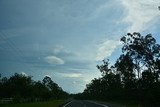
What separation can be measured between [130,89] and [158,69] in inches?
555

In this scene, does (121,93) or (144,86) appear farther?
(121,93)

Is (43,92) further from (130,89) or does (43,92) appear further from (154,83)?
(154,83)

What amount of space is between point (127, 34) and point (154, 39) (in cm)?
560

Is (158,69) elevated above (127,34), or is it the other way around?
(127,34)

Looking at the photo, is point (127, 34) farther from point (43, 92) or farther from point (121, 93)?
point (43, 92)

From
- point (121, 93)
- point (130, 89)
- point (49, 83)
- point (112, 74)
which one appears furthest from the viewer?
point (49, 83)

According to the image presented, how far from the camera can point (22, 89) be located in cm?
9025

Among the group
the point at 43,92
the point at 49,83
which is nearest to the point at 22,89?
the point at 43,92

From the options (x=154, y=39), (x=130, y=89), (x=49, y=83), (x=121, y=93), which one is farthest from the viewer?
(x=49, y=83)

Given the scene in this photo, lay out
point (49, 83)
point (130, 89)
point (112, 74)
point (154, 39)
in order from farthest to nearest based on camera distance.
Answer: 1. point (49, 83)
2. point (112, 74)
3. point (130, 89)
4. point (154, 39)

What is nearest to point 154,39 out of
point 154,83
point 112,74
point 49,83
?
point 154,83

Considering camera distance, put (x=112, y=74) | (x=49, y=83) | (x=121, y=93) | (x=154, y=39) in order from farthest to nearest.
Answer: (x=49, y=83), (x=112, y=74), (x=121, y=93), (x=154, y=39)

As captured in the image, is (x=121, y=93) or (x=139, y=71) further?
(x=121, y=93)

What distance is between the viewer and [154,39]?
64938 millimetres
